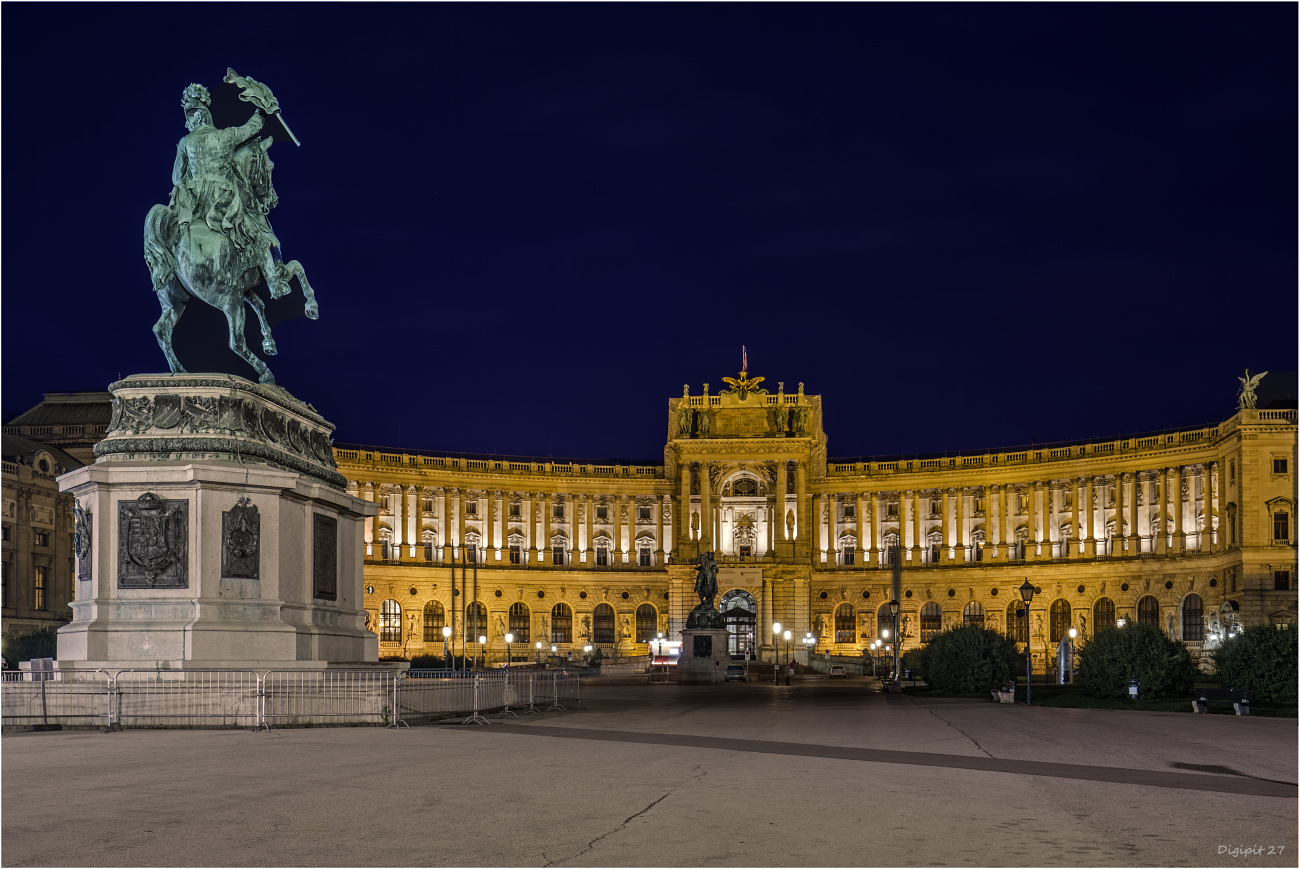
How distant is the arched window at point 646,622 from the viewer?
122 m

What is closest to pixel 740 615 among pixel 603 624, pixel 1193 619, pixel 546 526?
pixel 603 624

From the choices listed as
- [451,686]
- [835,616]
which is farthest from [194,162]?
[835,616]

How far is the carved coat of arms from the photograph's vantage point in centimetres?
2634

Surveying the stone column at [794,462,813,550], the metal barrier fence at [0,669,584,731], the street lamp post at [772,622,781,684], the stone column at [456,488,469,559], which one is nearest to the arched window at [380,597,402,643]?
the stone column at [456,488,469,559]

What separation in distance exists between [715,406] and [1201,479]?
1667 inches

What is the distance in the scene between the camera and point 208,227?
29.2 meters

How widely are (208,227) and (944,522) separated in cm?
9662

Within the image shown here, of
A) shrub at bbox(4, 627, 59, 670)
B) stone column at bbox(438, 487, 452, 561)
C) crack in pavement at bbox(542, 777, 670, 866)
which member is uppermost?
stone column at bbox(438, 487, 452, 561)

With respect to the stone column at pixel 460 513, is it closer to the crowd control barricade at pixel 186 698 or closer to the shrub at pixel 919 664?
the shrub at pixel 919 664

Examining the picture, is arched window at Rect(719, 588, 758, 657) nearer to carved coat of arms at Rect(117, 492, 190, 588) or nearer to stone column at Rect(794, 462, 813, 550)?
stone column at Rect(794, 462, 813, 550)

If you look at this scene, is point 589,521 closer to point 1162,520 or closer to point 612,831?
point 1162,520

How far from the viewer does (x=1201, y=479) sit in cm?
10194

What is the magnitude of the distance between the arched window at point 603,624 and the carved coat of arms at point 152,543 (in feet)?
315

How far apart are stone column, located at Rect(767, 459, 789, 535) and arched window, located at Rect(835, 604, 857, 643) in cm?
837
